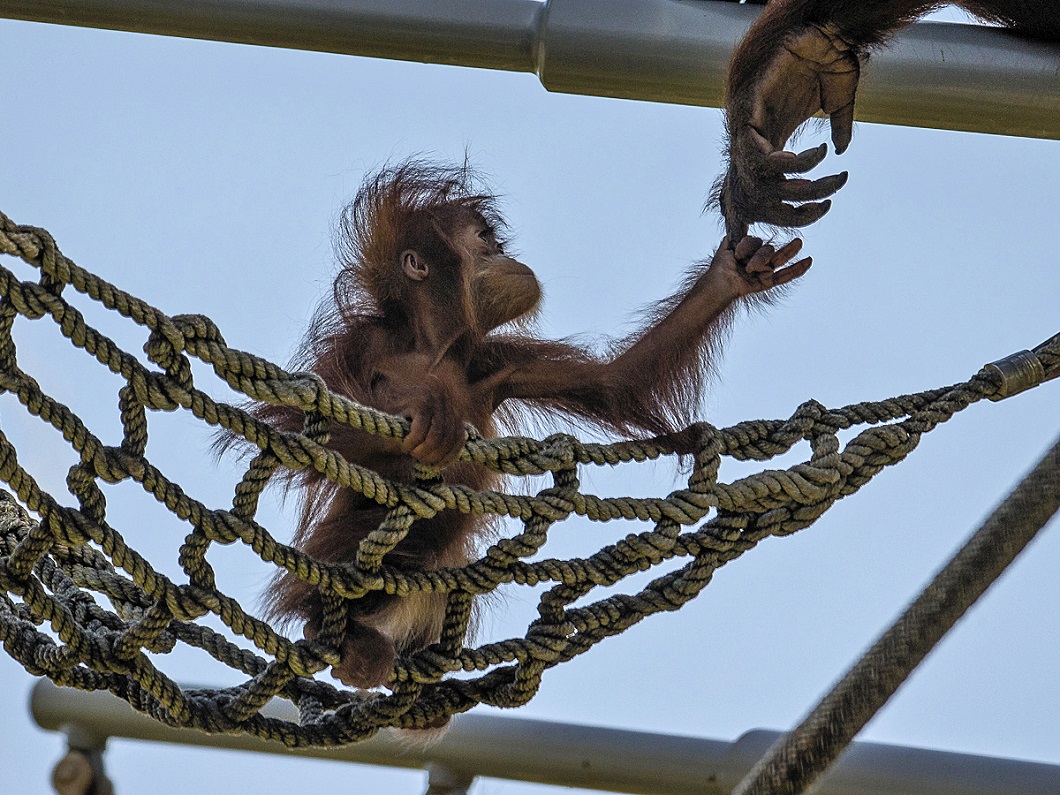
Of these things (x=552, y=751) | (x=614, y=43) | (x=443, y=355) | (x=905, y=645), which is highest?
(x=614, y=43)

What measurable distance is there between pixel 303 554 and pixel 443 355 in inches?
26.7

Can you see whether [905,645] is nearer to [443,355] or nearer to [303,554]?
[303,554]

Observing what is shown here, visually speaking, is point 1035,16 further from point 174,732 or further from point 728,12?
point 174,732

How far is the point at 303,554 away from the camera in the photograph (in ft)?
5.53

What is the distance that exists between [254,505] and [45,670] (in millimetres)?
346

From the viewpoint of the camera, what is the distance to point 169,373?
1563 mm

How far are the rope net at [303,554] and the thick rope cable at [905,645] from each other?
53 centimetres

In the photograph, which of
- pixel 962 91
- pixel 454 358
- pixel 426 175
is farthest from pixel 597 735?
pixel 962 91

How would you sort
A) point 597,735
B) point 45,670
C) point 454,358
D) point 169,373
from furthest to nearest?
point 597,735 < point 454,358 < point 45,670 < point 169,373

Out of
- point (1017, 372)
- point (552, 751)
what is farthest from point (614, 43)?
point (552, 751)

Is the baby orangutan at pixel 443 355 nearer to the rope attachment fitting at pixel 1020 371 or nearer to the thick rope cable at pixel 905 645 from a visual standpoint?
the rope attachment fitting at pixel 1020 371

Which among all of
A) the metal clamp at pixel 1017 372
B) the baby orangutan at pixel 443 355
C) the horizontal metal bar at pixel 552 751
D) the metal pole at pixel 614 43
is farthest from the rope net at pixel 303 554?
the horizontal metal bar at pixel 552 751

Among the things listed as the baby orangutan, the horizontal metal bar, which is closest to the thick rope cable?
the baby orangutan

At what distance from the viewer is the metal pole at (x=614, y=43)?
2215mm
